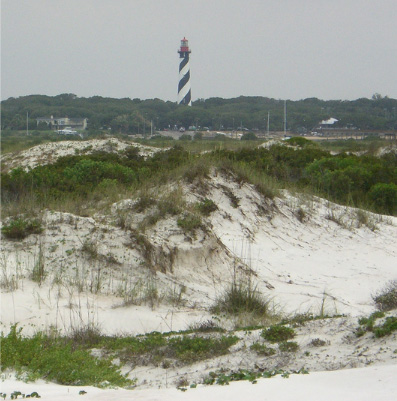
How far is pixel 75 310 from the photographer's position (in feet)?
28.4

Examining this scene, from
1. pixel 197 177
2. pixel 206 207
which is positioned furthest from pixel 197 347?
pixel 197 177

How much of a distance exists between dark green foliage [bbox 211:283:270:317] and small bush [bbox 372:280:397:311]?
1.80 meters

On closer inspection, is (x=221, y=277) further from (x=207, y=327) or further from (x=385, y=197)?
(x=385, y=197)

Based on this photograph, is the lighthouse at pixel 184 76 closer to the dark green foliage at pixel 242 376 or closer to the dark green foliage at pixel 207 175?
the dark green foliage at pixel 207 175

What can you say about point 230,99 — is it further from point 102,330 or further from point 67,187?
point 102,330

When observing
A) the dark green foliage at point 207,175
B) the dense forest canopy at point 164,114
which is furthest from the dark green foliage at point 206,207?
the dense forest canopy at point 164,114

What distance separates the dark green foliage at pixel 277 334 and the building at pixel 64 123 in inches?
2237

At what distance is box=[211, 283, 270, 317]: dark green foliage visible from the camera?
9.05 m

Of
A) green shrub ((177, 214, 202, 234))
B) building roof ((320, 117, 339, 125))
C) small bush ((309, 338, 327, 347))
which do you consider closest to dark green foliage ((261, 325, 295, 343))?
small bush ((309, 338, 327, 347))

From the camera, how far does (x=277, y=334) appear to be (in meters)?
7.18

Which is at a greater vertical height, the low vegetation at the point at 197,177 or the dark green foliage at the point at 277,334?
the low vegetation at the point at 197,177

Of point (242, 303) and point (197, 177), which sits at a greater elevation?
point (197, 177)

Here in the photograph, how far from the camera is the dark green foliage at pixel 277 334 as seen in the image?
280 inches

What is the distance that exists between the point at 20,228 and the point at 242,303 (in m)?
3.67
